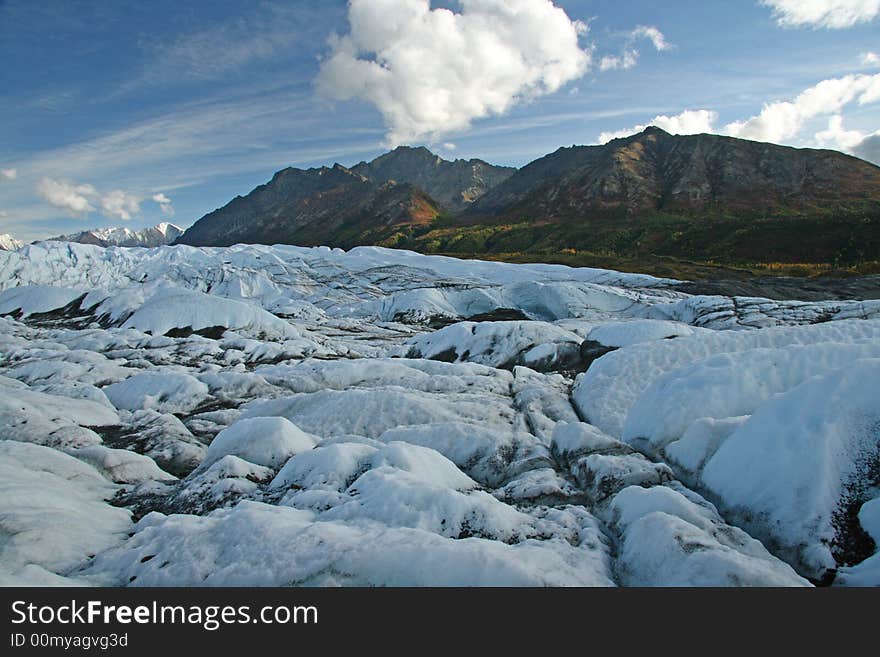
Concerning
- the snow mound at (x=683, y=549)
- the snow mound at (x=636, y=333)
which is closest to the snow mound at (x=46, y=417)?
the snow mound at (x=683, y=549)

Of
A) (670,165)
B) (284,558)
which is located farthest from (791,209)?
(284,558)

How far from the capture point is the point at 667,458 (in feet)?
29.5

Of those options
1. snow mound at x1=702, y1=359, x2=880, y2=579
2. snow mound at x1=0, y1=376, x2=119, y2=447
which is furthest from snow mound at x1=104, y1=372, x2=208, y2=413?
snow mound at x1=702, y1=359, x2=880, y2=579

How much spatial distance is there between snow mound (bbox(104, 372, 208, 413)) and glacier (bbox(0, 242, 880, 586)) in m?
0.09

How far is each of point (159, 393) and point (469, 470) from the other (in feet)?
45.0

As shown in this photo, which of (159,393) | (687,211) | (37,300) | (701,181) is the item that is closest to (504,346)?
(159,393)

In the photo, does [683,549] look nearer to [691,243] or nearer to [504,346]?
[504,346]

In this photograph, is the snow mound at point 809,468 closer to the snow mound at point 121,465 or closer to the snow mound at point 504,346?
the snow mound at point 121,465

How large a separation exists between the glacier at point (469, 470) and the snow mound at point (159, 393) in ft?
0.30

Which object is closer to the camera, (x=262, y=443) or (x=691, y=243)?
(x=262, y=443)

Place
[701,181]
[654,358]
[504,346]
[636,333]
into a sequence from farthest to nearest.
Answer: [701,181]
[504,346]
[636,333]
[654,358]

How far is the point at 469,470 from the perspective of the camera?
9906 millimetres

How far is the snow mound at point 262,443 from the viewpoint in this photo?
9.94 m

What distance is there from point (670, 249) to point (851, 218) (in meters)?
27.2
